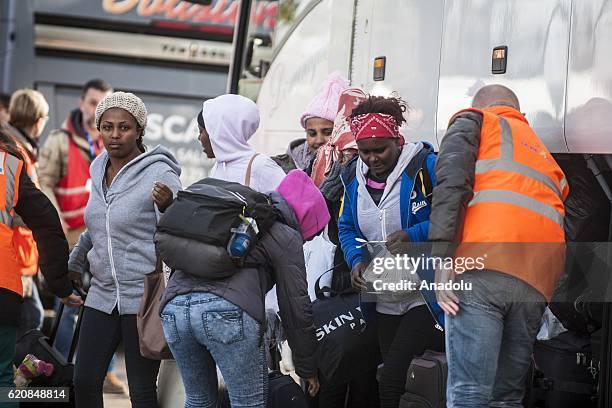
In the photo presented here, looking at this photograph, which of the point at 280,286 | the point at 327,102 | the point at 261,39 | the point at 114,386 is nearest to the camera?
the point at 280,286

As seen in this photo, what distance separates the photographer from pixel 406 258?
5047 mm

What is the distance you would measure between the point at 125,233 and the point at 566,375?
215 centimetres

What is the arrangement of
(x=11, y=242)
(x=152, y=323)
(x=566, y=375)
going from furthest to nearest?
(x=566, y=375)
(x=11, y=242)
(x=152, y=323)

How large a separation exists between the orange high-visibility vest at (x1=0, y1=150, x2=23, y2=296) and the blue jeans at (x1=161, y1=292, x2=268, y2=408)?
0.87m

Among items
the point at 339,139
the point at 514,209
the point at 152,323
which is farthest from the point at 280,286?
the point at 339,139

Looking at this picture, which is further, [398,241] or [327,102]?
[327,102]

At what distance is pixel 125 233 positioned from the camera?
17.0ft

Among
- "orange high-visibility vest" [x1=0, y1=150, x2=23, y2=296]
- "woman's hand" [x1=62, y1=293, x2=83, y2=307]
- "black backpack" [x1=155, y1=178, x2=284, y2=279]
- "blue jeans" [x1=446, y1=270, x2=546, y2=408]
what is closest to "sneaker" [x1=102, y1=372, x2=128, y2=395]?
"woman's hand" [x1=62, y1=293, x2=83, y2=307]

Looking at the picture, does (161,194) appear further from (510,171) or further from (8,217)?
(510,171)

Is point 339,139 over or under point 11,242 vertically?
over

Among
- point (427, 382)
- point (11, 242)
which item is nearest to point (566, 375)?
point (427, 382)

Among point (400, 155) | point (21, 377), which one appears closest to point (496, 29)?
point (400, 155)

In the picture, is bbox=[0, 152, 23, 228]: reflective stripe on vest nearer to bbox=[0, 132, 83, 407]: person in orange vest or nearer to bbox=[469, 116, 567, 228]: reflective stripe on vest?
bbox=[0, 132, 83, 407]: person in orange vest

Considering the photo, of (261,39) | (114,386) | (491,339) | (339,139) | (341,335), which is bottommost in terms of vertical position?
(114,386)
